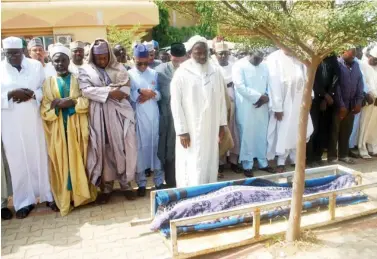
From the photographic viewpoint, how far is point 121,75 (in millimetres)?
4859

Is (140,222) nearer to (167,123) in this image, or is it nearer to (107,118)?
(107,118)

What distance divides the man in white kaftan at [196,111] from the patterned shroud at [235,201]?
0.46m

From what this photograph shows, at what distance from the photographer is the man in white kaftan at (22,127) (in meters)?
4.51

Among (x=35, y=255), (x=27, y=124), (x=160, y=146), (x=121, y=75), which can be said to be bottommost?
(x=35, y=255)

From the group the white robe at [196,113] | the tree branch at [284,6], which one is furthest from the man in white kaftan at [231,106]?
the tree branch at [284,6]

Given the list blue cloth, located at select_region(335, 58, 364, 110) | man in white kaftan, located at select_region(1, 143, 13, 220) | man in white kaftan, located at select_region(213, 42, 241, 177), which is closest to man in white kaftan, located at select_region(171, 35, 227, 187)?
man in white kaftan, located at select_region(213, 42, 241, 177)

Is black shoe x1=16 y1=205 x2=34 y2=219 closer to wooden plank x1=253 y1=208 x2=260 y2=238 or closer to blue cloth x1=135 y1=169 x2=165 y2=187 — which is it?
blue cloth x1=135 y1=169 x2=165 y2=187

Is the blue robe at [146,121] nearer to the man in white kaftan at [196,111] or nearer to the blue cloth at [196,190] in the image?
the man in white kaftan at [196,111]

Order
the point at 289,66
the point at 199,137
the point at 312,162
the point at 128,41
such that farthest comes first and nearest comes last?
the point at 128,41 → the point at 312,162 → the point at 289,66 → the point at 199,137

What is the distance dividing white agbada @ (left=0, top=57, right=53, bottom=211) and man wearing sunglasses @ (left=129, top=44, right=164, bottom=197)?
117 centimetres

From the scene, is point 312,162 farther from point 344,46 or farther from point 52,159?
point 52,159

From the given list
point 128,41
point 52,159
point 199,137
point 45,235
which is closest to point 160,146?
point 199,137

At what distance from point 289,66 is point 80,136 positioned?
10.6 ft

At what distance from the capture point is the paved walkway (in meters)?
3.59
